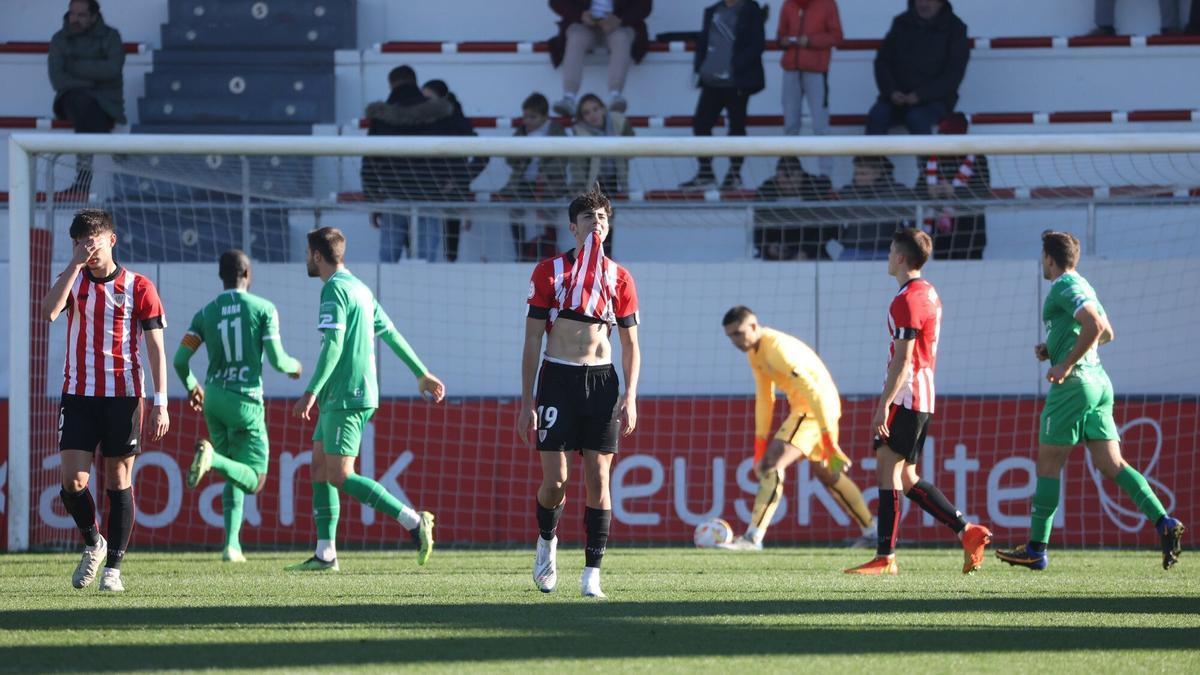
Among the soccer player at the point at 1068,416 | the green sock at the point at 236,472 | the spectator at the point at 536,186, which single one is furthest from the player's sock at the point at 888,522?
the spectator at the point at 536,186

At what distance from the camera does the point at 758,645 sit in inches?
217

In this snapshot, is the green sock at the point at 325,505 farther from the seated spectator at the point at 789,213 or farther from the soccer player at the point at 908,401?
the seated spectator at the point at 789,213

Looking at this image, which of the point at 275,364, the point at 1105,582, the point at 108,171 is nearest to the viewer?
the point at 1105,582

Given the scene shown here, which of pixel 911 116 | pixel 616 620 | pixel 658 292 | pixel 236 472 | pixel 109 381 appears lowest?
pixel 616 620

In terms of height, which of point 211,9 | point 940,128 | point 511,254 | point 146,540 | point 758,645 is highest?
point 211,9

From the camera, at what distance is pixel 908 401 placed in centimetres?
847

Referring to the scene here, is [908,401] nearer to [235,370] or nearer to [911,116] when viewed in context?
[235,370]

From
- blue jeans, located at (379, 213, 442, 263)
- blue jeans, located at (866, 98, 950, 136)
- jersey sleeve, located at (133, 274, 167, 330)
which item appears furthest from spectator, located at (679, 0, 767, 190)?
jersey sleeve, located at (133, 274, 167, 330)

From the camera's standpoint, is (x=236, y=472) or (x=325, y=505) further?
(x=236, y=472)

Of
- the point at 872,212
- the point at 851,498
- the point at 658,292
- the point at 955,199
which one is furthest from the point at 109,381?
the point at 955,199

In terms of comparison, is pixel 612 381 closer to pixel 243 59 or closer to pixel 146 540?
pixel 146 540

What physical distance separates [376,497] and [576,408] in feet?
7.47

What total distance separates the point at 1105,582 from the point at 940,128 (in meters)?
6.56

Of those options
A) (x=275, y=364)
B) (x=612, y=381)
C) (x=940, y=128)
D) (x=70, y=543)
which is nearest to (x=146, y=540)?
(x=70, y=543)
